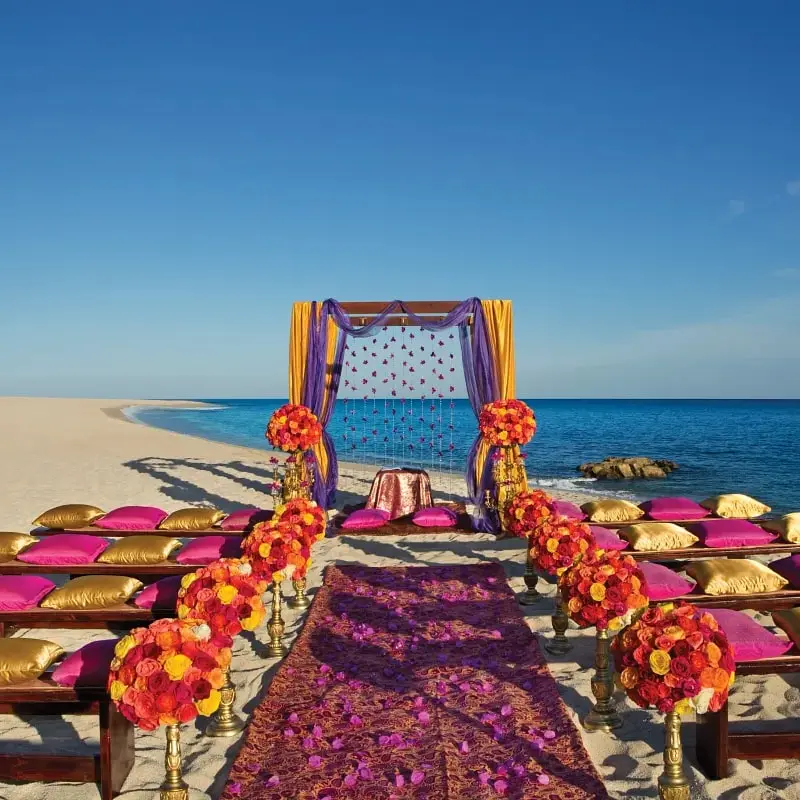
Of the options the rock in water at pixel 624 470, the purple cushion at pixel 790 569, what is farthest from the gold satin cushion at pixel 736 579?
the rock in water at pixel 624 470

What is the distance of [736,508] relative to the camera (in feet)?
22.8

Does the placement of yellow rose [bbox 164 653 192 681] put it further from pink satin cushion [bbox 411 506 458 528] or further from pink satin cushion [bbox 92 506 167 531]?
pink satin cushion [bbox 411 506 458 528]

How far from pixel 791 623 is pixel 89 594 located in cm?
490

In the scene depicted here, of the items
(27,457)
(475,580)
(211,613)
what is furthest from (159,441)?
(211,613)

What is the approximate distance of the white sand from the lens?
3.27 metres

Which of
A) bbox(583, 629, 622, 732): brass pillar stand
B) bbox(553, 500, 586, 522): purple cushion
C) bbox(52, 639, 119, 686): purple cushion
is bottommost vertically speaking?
bbox(583, 629, 622, 732): brass pillar stand

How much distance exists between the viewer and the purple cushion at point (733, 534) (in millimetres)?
6105

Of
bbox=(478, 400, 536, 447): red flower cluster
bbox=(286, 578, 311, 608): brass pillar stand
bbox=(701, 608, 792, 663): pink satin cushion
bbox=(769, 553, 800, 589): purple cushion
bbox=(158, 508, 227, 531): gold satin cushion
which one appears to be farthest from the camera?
bbox=(478, 400, 536, 447): red flower cluster

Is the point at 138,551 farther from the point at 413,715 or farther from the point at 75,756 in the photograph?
the point at 413,715

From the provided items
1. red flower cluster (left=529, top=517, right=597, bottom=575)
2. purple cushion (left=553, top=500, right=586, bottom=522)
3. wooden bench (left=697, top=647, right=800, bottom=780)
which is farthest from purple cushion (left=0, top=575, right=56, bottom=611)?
purple cushion (left=553, top=500, right=586, bottom=522)

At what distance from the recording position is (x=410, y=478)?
32.2 ft

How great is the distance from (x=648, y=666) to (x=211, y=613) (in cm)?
243

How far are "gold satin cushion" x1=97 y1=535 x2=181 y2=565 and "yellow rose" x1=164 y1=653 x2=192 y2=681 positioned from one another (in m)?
3.30

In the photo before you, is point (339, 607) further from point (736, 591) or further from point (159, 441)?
point (159, 441)
